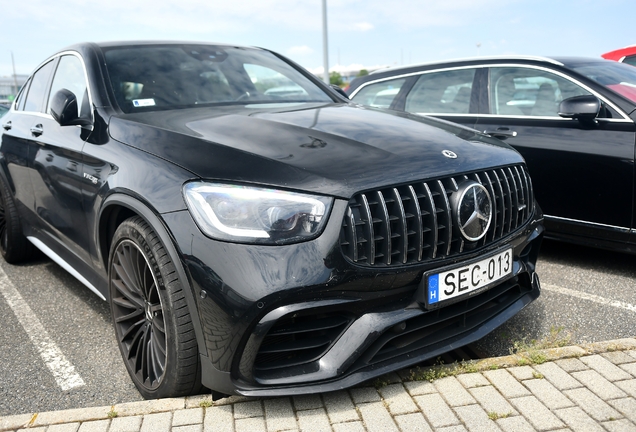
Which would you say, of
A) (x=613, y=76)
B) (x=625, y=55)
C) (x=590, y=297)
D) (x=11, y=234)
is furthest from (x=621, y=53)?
(x=11, y=234)

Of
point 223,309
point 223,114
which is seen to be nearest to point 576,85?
point 223,114

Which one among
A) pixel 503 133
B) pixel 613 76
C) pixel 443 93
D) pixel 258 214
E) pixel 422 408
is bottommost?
pixel 422 408

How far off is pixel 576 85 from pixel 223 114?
2768mm

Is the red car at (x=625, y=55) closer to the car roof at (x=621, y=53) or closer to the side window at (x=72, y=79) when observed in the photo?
the car roof at (x=621, y=53)

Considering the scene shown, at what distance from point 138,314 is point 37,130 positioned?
6.05ft

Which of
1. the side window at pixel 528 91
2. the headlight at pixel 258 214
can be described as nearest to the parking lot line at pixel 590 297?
the side window at pixel 528 91

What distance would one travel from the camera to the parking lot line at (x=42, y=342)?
9.73 feet

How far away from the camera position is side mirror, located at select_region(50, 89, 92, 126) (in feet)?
10.2

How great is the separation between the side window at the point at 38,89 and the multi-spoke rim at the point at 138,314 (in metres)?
1.93

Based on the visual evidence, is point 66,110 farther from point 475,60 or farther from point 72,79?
point 475,60

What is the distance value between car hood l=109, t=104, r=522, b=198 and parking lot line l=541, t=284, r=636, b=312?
4.21ft

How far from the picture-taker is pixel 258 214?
86.6 inches

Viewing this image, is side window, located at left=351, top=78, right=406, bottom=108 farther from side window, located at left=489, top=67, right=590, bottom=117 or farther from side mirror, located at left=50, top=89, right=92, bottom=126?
side mirror, located at left=50, top=89, right=92, bottom=126

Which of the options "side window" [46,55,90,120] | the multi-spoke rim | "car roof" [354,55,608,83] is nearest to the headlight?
the multi-spoke rim
